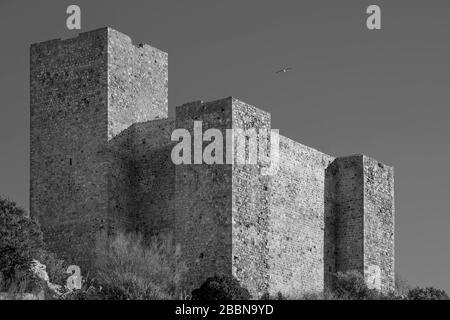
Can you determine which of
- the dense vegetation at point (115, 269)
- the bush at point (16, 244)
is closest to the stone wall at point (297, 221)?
the dense vegetation at point (115, 269)

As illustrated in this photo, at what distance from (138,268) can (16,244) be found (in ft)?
11.3

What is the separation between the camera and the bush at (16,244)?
3831 cm

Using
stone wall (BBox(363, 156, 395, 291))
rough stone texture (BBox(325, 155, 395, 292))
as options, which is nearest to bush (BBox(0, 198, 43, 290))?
rough stone texture (BBox(325, 155, 395, 292))

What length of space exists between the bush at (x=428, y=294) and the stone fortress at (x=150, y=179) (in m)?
3.03

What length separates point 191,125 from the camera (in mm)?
41094

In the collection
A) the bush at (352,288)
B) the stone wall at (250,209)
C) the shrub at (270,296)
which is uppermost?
the stone wall at (250,209)

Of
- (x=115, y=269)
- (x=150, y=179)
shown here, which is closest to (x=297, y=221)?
(x=150, y=179)

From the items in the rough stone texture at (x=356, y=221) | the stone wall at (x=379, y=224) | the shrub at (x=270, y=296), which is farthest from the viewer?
the stone wall at (x=379, y=224)
